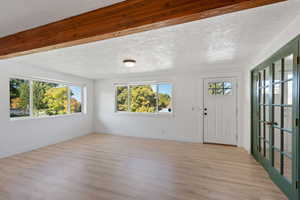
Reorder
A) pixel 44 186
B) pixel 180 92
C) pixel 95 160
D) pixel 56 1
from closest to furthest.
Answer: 1. pixel 56 1
2. pixel 44 186
3. pixel 95 160
4. pixel 180 92

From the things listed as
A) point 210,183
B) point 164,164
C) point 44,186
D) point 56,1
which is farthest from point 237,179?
point 56,1

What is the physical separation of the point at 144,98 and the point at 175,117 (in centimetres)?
129

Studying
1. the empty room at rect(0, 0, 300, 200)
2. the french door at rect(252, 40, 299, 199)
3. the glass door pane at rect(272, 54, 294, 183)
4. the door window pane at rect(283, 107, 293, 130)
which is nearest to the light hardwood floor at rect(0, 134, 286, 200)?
the empty room at rect(0, 0, 300, 200)

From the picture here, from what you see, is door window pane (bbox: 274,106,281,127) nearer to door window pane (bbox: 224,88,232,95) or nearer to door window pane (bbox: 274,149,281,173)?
door window pane (bbox: 274,149,281,173)

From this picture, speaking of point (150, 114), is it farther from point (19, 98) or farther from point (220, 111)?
point (19, 98)

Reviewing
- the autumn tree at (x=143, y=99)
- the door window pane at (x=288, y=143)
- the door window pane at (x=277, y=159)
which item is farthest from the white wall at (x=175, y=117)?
the door window pane at (x=288, y=143)

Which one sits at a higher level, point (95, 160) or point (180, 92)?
point (180, 92)

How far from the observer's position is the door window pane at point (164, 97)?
5.17 metres

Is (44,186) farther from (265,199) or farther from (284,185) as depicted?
(284,185)

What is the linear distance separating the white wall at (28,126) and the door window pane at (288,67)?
5287 mm

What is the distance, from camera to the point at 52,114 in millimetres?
4703

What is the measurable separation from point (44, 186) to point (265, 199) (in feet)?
10.2

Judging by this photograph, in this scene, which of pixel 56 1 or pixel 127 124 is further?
pixel 127 124

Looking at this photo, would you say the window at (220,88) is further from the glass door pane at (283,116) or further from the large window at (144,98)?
the glass door pane at (283,116)
